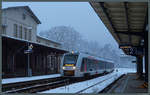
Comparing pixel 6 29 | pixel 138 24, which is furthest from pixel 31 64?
pixel 138 24

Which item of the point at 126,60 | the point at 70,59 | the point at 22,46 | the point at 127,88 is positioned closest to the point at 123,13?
the point at 127,88

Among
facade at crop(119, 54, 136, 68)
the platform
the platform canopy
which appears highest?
the platform canopy

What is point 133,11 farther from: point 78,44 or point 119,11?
point 78,44

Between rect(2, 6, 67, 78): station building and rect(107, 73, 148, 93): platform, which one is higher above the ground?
rect(2, 6, 67, 78): station building

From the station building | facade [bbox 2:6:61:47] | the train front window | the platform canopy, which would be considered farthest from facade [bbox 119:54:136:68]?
the platform canopy

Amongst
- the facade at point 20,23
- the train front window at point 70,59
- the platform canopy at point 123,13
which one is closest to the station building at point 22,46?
the facade at point 20,23

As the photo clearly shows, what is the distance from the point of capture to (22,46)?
95.2 feet

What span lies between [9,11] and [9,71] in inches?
402

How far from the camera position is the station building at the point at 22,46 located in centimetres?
2838

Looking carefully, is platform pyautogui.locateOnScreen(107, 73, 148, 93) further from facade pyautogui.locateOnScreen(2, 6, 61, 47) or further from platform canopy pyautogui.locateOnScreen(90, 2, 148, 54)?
facade pyautogui.locateOnScreen(2, 6, 61, 47)

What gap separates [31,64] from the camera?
3419cm

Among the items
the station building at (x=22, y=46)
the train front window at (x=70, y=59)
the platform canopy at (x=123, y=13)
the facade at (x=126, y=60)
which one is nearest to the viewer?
the platform canopy at (x=123, y=13)

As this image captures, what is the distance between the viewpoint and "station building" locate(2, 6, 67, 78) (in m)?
28.4

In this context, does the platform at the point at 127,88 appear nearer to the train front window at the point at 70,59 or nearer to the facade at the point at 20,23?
the train front window at the point at 70,59
